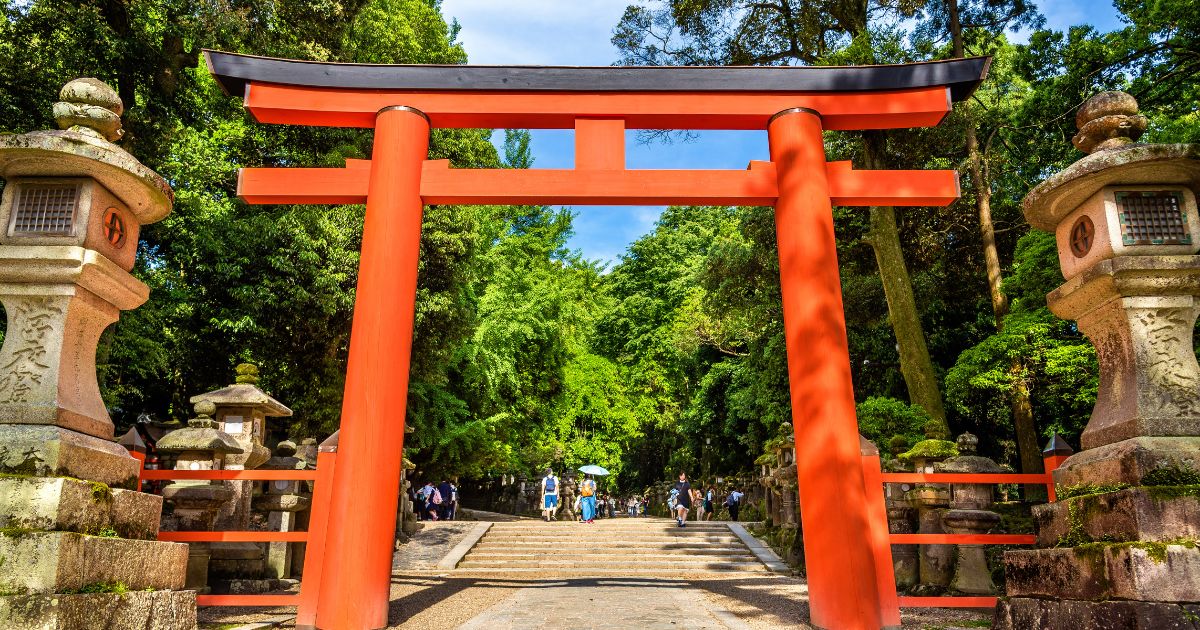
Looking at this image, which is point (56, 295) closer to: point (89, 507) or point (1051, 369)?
point (89, 507)

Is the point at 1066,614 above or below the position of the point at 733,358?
below

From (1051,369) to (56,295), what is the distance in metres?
11.0

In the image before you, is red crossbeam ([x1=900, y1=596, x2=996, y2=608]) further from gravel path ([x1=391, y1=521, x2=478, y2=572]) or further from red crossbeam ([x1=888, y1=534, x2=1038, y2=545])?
gravel path ([x1=391, y1=521, x2=478, y2=572])

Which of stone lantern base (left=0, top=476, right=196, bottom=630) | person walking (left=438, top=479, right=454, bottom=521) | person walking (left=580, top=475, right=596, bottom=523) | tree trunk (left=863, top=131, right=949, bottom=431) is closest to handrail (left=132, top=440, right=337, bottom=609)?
stone lantern base (left=0, top=476, right=196, bottom=630)

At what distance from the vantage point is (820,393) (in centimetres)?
497

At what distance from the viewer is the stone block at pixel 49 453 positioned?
3447mm

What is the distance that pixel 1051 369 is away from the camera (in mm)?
9805

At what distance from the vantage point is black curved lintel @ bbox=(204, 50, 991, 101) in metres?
5.75

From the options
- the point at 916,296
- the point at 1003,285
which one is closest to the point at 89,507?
the point at 1003,285

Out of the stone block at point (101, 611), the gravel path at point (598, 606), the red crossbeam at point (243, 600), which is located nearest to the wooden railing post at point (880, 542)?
the gravel path at point (598, 606)

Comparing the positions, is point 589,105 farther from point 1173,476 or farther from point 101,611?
point 101,611

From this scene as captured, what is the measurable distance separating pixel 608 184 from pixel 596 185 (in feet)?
0.31

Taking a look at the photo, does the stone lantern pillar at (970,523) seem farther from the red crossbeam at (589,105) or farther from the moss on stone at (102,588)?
the moss on stone at (102,588)

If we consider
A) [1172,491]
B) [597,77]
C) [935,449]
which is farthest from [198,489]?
[935,449]
